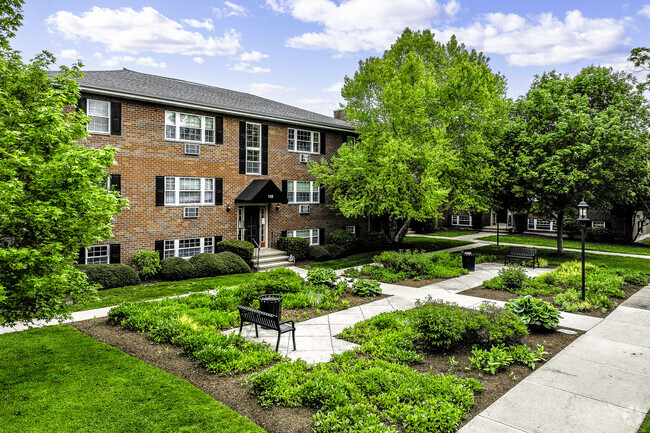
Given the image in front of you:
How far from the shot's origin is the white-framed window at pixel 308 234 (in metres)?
21.2

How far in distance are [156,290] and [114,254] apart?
11.1 ft

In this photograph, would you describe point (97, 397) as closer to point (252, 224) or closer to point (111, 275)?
point (111, 275)

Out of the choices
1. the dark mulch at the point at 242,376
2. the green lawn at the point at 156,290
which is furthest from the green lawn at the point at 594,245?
the green lawn at the point at 156,290

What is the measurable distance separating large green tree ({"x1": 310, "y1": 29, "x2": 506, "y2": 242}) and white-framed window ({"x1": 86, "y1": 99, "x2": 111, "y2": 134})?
31.6ft

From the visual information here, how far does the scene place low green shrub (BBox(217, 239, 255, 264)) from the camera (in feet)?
57.6

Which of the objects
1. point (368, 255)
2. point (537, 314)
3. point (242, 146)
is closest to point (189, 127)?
point (242, 146)

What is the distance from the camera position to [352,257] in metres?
20.8

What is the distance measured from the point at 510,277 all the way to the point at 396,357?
8.03 m

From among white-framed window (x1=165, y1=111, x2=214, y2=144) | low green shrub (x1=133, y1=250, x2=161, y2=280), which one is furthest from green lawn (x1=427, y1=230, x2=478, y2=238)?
low green shrub (x1=133, y1=250, x2=161, y2=280)

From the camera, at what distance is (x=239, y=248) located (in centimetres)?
1752

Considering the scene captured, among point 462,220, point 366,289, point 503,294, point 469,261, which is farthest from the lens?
point 462,220

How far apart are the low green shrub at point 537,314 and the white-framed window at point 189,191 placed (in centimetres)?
1349

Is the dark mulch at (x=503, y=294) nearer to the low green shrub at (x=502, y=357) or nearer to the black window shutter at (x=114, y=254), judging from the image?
the low green shrub at (x=502, y=357)

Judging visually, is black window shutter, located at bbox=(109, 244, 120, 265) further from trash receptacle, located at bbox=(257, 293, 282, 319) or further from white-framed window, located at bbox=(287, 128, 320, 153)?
white-framed window, located at bbox=(287, 128, 320, 153)
